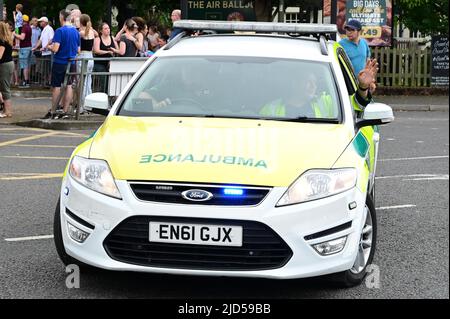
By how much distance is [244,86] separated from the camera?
6902 millimetres

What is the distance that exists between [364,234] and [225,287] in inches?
37.9

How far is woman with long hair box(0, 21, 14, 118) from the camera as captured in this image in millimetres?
17688

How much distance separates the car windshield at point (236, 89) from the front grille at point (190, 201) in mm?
1167

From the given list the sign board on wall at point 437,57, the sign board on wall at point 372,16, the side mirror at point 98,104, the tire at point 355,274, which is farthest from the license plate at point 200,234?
the sign board on wall at point 372,16

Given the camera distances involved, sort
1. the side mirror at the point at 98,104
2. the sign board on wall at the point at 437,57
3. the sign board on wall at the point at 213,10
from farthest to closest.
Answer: the sign board on wall at the point at 213,10 < the sign board on wall at the point at 437,57 < the side mirror at the point at 98,104

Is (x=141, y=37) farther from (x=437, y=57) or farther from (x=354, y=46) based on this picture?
(x=437, y=57)

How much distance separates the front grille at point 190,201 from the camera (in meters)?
5.43

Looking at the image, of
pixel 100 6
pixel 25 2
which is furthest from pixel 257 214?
pixel 25 2

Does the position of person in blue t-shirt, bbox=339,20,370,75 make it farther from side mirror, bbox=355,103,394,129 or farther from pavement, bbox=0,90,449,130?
side mirror, bbox=355,103,394,129

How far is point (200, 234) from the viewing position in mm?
5398

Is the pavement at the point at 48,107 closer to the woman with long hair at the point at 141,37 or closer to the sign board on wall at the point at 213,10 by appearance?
the woman with long hair at the point at 141,37

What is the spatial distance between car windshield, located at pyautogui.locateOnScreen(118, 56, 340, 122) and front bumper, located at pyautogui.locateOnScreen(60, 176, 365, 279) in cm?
112

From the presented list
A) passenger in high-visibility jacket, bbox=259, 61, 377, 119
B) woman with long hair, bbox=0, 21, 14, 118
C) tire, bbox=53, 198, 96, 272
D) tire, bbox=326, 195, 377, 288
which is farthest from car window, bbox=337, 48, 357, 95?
woman with long hair, bbox=0, 21, 14, 118
